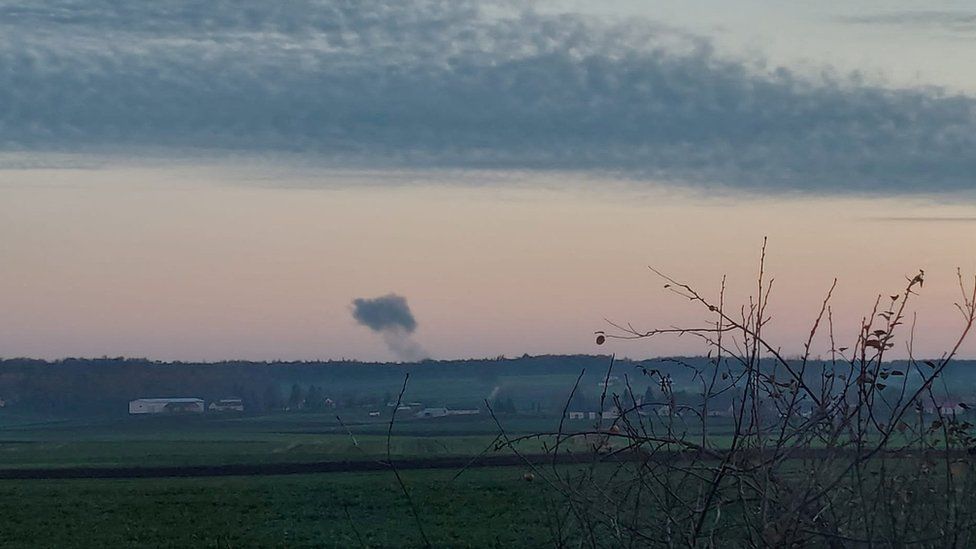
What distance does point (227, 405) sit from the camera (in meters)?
140

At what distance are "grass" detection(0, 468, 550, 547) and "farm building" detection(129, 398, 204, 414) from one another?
9670 centimetres

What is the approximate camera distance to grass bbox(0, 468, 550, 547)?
23656 mm

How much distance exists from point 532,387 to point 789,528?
111364 millimetres

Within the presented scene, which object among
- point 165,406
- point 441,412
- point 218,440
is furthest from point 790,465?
point 165,406

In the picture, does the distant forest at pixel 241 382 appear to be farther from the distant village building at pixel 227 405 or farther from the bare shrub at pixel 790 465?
Answer: the bare shrub at pixel 790 465

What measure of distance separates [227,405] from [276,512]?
113729mm

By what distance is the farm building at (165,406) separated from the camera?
447 ft

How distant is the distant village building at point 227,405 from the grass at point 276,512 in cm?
9796

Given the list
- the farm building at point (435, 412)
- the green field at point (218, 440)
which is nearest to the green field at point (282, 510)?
the green field at point (218, 440)

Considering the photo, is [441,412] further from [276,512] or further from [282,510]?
[276,512]

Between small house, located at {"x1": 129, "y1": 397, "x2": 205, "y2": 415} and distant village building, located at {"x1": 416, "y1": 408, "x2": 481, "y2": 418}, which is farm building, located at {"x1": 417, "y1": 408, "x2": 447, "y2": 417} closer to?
distant village building, located at {"x1": 416, "y1": 408, "x2": 481, "y2": 418}

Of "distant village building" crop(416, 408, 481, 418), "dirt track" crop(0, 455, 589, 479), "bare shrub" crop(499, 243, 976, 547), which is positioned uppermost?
"distant village building" crop(416, 408, 481, 418)

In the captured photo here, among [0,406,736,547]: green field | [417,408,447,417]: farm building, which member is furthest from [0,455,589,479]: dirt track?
[417,408,447,417]: farm building

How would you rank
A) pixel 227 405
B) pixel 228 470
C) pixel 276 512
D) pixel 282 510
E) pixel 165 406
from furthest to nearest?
1. pixel 227 405
2. pixel 165 406
3. pixel 228 470
4. pixel 282 510
5. pixel 276 512
